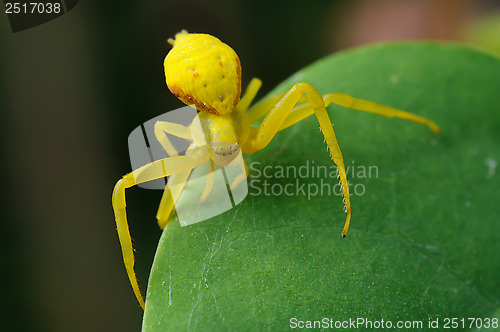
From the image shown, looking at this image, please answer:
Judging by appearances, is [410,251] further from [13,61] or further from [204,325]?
[13,61]

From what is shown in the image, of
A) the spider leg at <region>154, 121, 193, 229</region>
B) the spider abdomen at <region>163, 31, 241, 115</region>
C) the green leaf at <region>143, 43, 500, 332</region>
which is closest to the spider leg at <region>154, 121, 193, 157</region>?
the spider leg at <region>154, 121, 193, 229</region>

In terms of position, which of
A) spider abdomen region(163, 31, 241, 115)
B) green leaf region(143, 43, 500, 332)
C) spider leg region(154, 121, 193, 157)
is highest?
spider abdomen region(163, 31, 241, 115)

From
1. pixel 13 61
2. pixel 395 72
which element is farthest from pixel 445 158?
pixel 13 61

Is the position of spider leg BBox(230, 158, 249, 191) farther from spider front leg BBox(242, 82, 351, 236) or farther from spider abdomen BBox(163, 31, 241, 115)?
spider abdomen BBox(163, 31, 241, 115)

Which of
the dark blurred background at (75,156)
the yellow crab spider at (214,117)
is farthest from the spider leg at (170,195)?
the dark blurred background at (75,156)

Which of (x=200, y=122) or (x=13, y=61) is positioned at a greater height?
(x=13, y=61)

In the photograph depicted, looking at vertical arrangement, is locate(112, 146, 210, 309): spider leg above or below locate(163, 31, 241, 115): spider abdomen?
below

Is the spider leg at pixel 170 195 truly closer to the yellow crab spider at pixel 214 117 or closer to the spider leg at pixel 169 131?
the yellow crab spider at pixel 214 117
